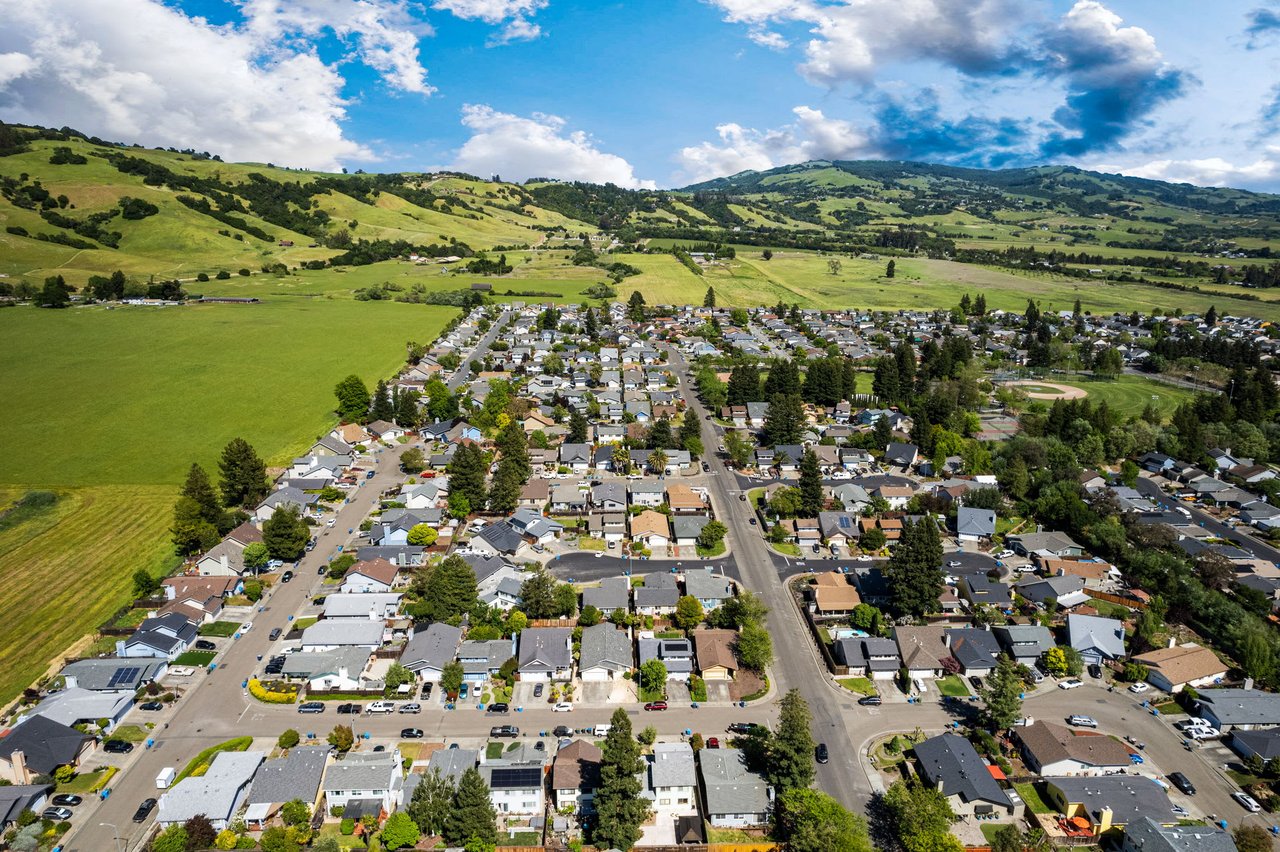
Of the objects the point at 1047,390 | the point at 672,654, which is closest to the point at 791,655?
the point at 672,654

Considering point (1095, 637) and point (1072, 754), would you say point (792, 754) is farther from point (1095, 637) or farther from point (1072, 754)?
point (1095, 637)

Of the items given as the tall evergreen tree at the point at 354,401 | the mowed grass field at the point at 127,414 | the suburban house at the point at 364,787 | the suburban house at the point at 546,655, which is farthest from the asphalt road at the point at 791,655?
the mowed grass field at the point at 127,414

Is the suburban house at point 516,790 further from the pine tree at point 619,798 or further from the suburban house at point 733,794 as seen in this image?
the suburban house at point 733,794

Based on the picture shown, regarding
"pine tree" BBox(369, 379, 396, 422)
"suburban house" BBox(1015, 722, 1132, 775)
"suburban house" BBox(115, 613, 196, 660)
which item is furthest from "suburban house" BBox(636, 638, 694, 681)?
"pine tree" BBox(369, 379, 396, 422)

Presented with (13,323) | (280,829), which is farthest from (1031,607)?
(13,323)

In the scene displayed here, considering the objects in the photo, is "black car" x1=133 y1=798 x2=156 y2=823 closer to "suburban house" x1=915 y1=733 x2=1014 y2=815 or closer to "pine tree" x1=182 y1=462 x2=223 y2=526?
"pine tree" x1=182 y1=462 x2=223 y2=526
